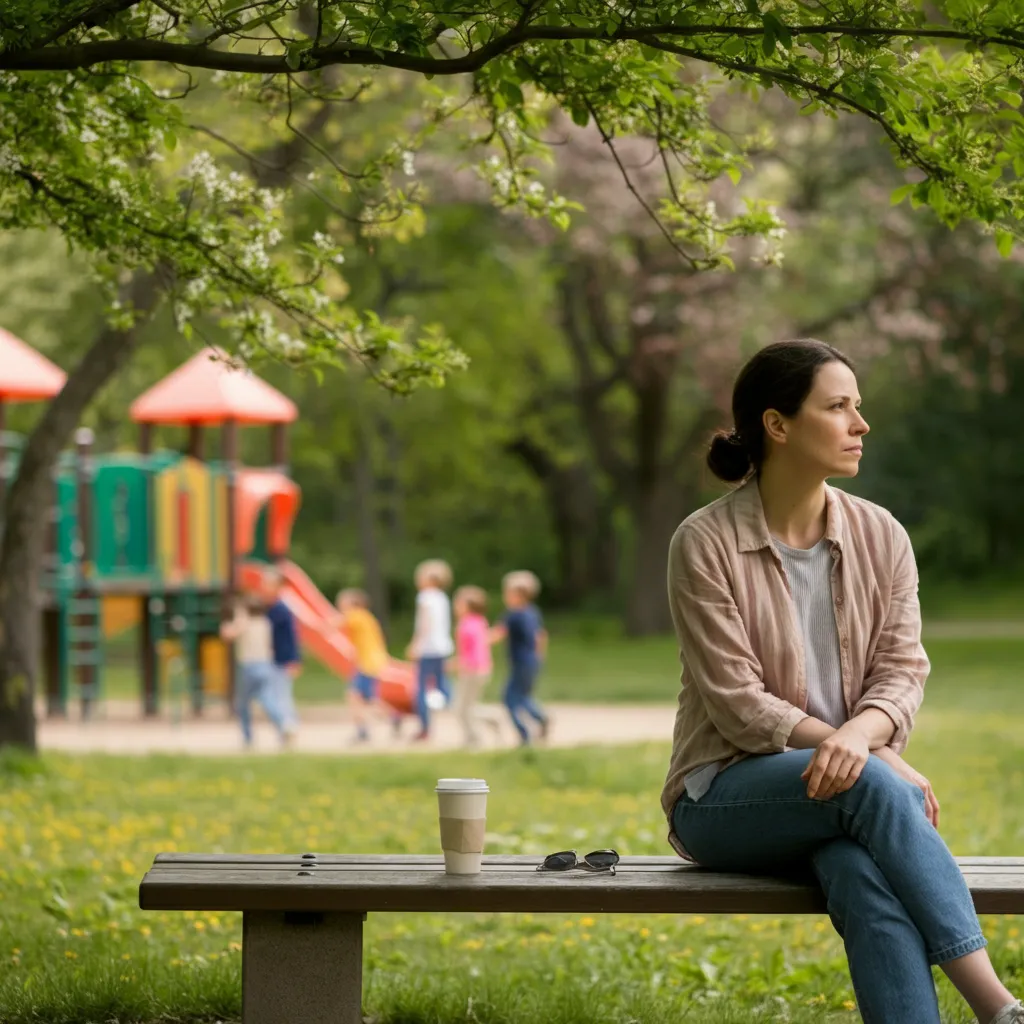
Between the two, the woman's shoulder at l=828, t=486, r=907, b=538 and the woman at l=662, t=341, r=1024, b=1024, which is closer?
the woman at l=662, t=341, r=1024, b=1024

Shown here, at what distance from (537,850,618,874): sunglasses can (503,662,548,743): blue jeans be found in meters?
9.86

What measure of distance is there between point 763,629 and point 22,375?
1468 centimetres

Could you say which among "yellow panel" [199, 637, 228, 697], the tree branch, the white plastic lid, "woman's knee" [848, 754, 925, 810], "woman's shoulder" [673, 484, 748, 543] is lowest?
"yellow panel" [199, 637, 228, 697]

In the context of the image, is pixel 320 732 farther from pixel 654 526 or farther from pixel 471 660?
pixel 654 526

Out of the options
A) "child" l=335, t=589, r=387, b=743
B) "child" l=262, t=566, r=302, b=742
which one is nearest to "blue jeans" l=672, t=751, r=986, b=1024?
"child" l=262, t=566, r=302, b=742

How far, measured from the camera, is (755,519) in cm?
403

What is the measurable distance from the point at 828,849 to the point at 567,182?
2031cm

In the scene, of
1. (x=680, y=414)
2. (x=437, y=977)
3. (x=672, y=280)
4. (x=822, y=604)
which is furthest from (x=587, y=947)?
(x=680, y=414)

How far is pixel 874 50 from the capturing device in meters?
3.94

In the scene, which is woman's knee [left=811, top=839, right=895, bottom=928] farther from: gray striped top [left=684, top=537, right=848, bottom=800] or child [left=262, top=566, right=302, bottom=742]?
child [left=262, top=566, right=302, bottom=742]

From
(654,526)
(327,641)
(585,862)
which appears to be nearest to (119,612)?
(327,641)

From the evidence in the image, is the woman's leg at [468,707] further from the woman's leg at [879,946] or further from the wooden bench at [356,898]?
the woman's leg at [879,946]

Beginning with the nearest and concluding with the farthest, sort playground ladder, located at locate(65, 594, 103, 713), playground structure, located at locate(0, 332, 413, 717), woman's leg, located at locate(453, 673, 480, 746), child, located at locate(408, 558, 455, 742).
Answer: woman's leg, located at locate(453, 673, 480, 746), child, located at locate(408, 558, 455, 742), playground ladder, located at locate(65, 594, 103, 713), playground structure, located at locate(0, 332, 413, 717)

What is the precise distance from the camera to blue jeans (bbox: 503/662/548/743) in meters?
13.9
